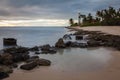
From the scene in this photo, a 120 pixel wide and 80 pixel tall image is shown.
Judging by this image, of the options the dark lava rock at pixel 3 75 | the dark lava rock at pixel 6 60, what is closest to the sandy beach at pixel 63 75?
the dark lava rock at pixel 3 75

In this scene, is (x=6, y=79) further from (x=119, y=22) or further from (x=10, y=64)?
(x=119, y=22)

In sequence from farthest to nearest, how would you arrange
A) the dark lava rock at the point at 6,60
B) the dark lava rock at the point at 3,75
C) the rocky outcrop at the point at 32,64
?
1. the dark lava rock at the point at 6,60
2. the rocky outcrop at the point at 32,64
3. the dark lava rock at the point at 3,75

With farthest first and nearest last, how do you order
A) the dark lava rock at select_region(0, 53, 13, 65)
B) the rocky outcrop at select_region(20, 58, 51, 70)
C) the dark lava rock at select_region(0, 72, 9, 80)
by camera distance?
the dark lava rock at select_region(0, 53, 13, 65) < the rocky outcrop at select_region(20, 58, 51, 70) < the dark lava rock at select_region(0, 72, 9, 80)

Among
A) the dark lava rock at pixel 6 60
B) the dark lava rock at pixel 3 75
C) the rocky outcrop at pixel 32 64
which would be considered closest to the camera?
the dark lava rock at pixel 3 75

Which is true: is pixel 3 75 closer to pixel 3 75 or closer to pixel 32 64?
pixel 3 75

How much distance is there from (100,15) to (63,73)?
116m

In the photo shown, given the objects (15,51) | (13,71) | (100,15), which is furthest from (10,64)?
(100,15)

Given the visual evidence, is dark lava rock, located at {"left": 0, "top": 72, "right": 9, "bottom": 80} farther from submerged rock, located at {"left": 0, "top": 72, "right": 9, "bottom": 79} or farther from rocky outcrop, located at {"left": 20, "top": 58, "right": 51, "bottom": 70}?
rocky outcrop, located at {"left": 20, "top": 58, "right": 51, "bottom": 70}

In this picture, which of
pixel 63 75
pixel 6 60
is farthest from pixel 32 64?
pixel 63 75

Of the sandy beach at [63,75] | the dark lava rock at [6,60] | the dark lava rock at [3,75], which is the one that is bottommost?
the sandy beach at [63,75]

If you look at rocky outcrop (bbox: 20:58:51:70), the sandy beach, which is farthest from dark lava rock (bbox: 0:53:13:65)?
the sandy beach

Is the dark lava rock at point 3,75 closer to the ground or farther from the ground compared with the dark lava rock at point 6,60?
closer to the ground

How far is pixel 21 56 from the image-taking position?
2067cm

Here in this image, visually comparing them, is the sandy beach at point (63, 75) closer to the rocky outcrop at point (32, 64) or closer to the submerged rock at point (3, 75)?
the submerged rock at point (3, 75)
